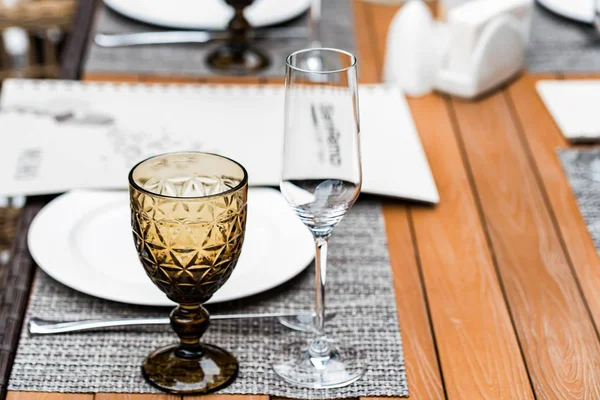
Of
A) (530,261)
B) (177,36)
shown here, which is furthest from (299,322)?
(177,36)

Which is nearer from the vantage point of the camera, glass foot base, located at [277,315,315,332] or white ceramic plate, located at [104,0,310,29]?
glass foot base, located at [277,315,315,332]

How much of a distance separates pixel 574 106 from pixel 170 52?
65cm

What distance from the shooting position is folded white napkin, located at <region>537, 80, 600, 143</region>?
131 centimetres

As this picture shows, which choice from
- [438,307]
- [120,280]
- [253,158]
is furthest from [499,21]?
[120,280]

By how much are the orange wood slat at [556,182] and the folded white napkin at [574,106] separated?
0.01 m

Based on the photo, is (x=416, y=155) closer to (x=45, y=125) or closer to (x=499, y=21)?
(x=499, y=21)

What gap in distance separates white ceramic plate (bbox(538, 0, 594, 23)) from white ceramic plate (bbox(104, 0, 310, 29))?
1.49 ft

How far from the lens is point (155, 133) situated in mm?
1244

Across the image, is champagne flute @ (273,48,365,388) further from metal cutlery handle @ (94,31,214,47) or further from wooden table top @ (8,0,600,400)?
metal cutlery handle @ (94,31,214,47)

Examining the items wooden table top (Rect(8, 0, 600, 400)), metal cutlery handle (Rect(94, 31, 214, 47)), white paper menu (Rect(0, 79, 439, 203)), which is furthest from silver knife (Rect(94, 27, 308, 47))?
wooden table top (Rect(8, 0, 600, 400))

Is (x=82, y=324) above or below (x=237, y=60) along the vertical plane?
above

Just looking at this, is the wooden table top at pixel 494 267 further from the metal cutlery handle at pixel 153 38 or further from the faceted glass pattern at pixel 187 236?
the metal cutlery handle at pixel 153 38

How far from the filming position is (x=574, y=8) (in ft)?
5.54

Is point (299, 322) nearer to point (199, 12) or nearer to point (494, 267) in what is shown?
point (494, 267)
